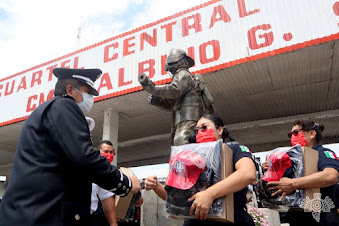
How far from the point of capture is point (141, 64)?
811 centimetres

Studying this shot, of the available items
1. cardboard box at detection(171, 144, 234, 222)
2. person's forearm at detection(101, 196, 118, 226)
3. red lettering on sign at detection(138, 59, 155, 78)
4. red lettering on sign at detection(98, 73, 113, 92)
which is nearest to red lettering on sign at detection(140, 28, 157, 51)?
red lettering on sign at detection(138, 59, 155, 78)

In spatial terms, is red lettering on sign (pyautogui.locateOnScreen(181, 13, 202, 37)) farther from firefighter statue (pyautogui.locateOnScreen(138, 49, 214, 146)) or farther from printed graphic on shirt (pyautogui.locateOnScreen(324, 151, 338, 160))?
printed graphic on shirt (pyautogui.locateOnScreen(324, 151, 338, 160))

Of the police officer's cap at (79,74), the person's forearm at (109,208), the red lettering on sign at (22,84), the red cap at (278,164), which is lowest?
the person's forearm at (109,208)

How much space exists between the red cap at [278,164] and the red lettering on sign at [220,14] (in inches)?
228

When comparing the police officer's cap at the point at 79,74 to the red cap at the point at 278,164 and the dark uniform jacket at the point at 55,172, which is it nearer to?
the dark uniform jacket at the point at 55,172

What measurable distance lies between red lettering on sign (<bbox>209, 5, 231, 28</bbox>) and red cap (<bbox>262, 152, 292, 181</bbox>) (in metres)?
5.78

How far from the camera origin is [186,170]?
174 cm

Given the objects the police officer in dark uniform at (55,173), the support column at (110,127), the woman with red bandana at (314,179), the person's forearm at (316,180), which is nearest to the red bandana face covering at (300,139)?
the woman with red bandana at (314,179)

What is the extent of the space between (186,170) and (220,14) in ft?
21.3

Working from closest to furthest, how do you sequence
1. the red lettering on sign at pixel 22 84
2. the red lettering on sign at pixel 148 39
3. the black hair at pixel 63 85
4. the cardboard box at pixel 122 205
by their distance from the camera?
the black hair at pixel 63 85, the cardboard box at pixel 122 205, the red lettering on sign at pixel 148 39, the red lettering on sign at pixel 22 84

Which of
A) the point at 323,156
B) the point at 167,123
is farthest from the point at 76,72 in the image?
the point at 167,123

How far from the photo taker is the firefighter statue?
3.93 metres

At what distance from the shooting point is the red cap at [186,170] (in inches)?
67.7

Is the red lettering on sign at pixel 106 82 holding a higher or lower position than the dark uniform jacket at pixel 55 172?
higher
